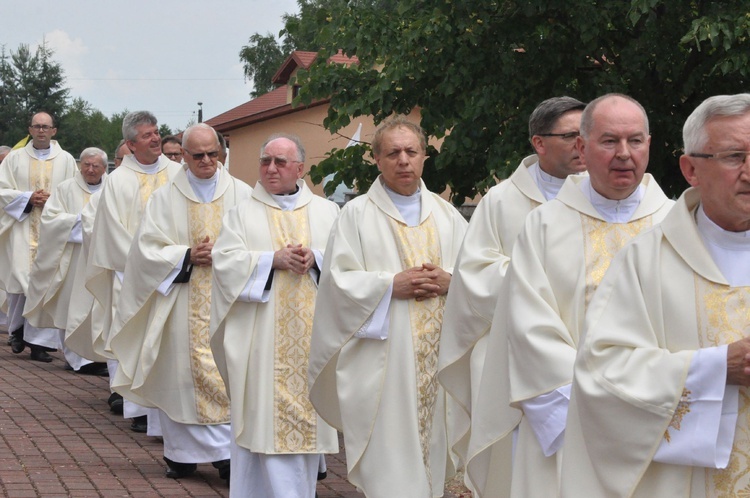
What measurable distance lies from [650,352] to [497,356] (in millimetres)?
1345

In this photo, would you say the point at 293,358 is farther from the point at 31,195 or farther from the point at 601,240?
→ the point at 31,195

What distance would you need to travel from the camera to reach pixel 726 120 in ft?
11.5

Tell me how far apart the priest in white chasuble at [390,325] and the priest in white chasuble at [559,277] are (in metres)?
1.32

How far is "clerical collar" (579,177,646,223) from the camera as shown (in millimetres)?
4898

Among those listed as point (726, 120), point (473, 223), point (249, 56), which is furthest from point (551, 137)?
point (249, 56)

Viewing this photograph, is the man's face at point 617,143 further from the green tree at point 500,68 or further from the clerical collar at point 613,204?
the green tree at point 500,68

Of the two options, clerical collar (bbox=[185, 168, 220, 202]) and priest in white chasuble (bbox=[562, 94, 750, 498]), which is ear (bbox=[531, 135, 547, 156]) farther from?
clerical collar (bbox=[185, 168, 220, 202])

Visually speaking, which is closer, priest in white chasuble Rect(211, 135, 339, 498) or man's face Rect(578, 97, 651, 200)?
man's face Rect(578, 97, 651, 200)

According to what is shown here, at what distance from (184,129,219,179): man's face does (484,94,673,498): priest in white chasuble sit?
3680 mm

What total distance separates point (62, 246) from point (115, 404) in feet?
9.38

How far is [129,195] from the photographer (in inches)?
391

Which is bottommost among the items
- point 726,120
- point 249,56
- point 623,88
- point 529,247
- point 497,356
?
point 497,356

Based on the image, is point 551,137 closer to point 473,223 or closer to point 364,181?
point 473,223

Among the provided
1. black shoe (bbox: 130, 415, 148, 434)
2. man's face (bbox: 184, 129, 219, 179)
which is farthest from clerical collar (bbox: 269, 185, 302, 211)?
black shoe (bbox: 130, 415, 148, 434)
